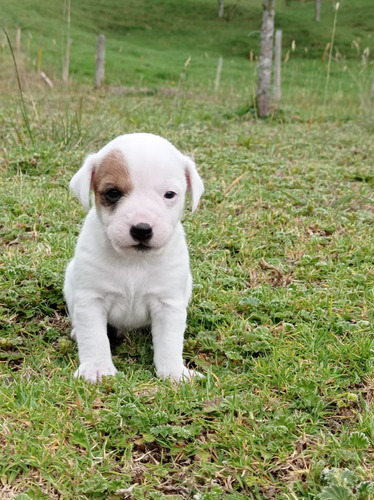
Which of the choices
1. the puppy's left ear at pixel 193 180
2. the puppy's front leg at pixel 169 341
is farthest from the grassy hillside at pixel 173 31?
the puppy's front leg at pixel 169 341

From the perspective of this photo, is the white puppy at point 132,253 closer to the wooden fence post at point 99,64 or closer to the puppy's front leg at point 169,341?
the puppy's front leg at point 169,341

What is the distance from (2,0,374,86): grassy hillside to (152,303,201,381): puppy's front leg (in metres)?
21.7

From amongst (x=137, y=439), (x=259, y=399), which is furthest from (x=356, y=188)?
(x=137, y=439)

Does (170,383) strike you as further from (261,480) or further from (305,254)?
(305,254)

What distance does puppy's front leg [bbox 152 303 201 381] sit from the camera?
301cm

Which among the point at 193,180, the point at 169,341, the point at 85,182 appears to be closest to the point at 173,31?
the point at 193,180

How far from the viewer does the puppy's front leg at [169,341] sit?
301cm

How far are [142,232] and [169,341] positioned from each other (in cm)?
67

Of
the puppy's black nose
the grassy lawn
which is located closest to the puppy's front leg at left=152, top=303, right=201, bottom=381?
the grassy lawn

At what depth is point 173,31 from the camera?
4147 cm

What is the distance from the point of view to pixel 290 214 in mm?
5672

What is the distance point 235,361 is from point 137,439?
922 millimetres

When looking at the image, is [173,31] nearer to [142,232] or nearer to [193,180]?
[193,180]

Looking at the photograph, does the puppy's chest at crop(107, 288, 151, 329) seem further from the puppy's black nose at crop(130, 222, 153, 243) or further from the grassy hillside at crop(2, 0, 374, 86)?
the grassy hillside at crop(2, 0, 374, 86)
